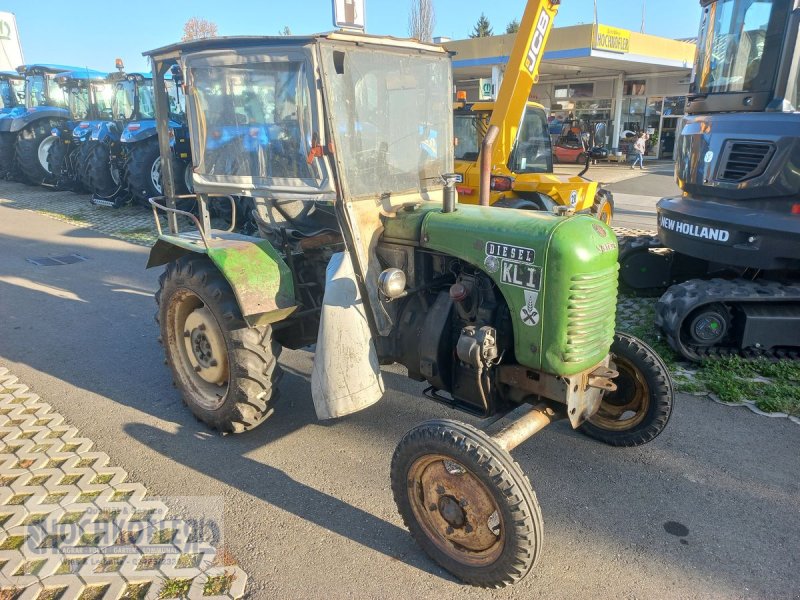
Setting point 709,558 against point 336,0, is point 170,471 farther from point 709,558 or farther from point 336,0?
point 336,0

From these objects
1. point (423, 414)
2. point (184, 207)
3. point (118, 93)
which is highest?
point (118, 93)

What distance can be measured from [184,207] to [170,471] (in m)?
5.45

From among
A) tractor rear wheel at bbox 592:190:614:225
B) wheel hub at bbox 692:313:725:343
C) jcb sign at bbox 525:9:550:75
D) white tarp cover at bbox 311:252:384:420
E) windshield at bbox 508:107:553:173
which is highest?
jcb sign at bbox 525:9:550:75

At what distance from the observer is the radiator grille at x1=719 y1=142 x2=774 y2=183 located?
4.38 m

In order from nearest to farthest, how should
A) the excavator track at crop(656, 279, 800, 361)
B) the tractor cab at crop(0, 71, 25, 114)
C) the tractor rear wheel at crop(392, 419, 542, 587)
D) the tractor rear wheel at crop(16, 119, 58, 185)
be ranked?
the tractor rear wheel at crop(392, 419, 542, 587), the excavator track at crop(656, 279, 800, 361), the tractor rear wheel at crop(16, 119, 58, 185), the tractor cab at crop(0, 71, 25, 114)

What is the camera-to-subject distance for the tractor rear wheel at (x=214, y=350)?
3.49 m

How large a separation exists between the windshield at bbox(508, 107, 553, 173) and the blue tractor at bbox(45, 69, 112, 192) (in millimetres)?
10608

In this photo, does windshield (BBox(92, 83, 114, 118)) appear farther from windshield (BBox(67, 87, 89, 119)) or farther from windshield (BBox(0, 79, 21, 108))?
windshield (BBox(0, 79, 21, 108))

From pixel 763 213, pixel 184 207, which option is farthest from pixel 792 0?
pixel 184 207

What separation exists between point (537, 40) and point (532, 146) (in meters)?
1.73

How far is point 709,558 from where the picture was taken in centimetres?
270

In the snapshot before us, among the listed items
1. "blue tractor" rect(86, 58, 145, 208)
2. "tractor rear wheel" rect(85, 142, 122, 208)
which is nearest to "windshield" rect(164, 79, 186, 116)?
"blue tractor" rect(86, 58, 145, 208)

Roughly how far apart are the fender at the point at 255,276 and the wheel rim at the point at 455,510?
1.34 meters

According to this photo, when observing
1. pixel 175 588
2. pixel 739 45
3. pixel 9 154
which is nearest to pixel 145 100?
pixel 9 154
